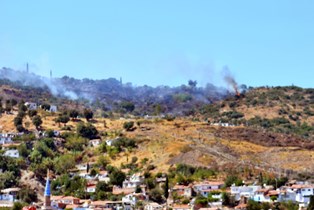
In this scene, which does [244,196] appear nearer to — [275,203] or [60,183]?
[275,203]

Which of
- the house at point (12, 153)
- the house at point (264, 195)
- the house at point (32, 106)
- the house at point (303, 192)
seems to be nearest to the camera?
the house at point (303, 192)

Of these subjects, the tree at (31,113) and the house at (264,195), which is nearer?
the house at (264,195)

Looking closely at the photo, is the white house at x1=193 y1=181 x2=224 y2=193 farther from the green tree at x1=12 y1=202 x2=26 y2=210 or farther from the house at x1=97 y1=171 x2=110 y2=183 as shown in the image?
the green tree at x1=12 y1=202 x2=26 y2=210

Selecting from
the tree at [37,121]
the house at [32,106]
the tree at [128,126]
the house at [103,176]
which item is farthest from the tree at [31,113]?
the house at [103,176]

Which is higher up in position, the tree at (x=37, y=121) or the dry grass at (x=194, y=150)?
the tree at (x=37, y=121)

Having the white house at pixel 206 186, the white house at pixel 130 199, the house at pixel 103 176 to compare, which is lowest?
the white house at pixel 130 199

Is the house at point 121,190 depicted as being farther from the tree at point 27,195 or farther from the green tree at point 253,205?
the green tree at point 253,205
